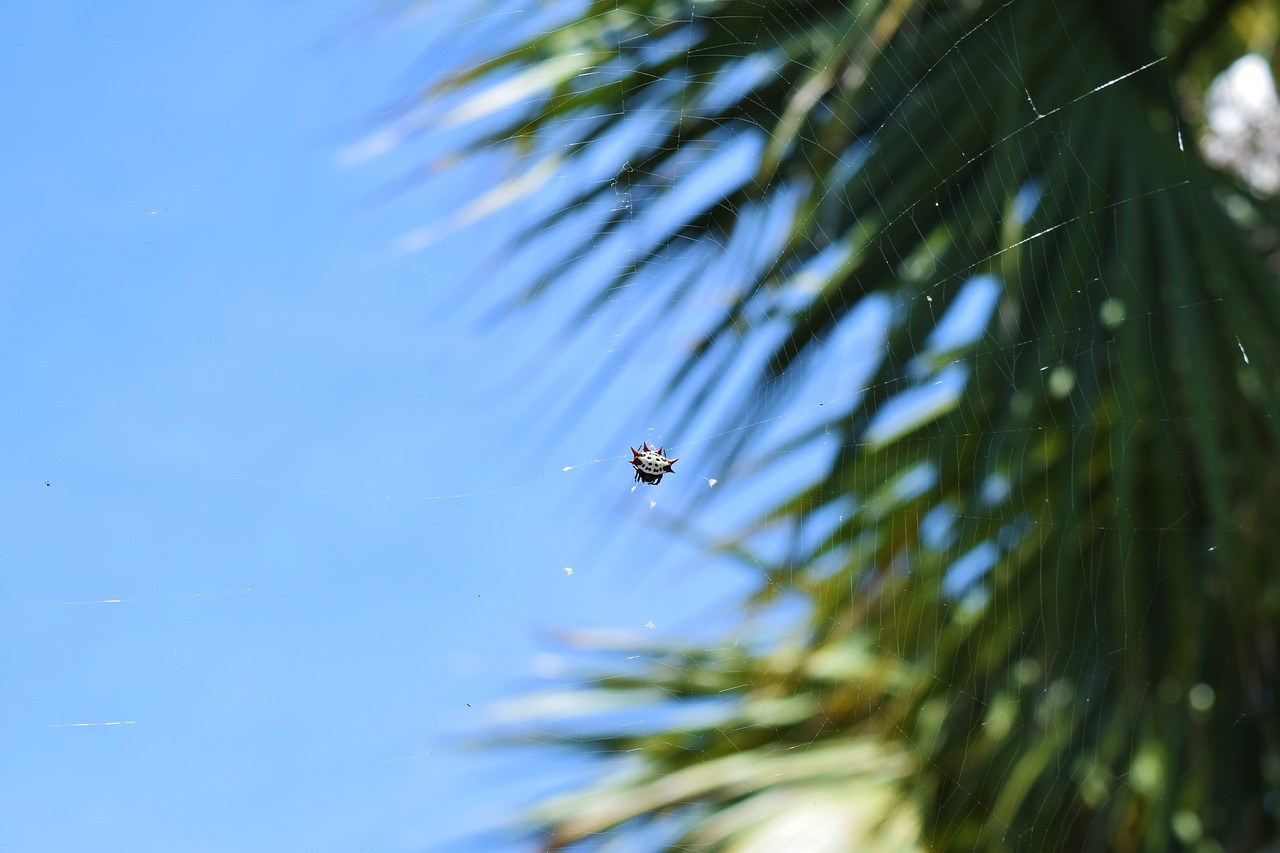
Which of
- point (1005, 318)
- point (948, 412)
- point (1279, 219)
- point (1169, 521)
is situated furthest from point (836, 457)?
point (1279, 219)

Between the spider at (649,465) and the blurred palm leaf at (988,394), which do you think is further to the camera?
the spider at (649,465)

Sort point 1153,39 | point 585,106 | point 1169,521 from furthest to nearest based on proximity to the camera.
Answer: point 585,106 < point 1153,39 < point 1169,521

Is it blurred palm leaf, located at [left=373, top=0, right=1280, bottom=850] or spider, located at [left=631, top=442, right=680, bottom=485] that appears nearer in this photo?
blurred palm leaf, located at [left=373, top=0, right=1280, bottom=850]

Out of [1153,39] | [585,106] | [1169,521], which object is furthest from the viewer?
[585,106]

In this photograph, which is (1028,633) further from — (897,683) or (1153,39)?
(1153,39)
